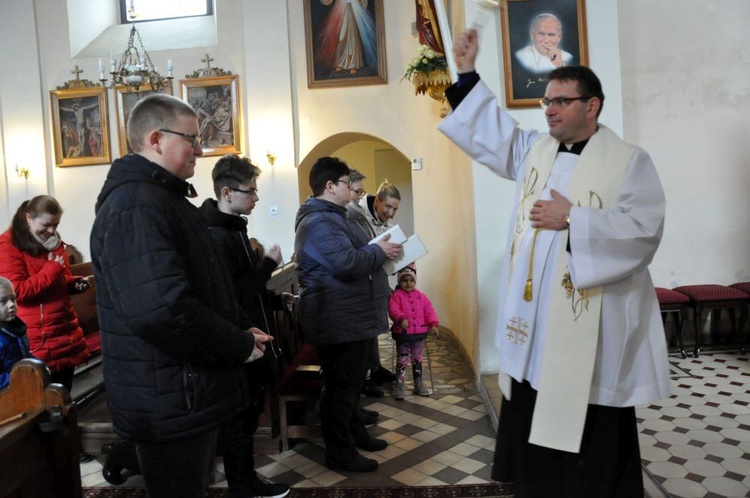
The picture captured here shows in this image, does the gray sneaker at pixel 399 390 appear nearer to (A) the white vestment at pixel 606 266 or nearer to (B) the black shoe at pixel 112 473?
(B) the black shoe at pixel 112 473

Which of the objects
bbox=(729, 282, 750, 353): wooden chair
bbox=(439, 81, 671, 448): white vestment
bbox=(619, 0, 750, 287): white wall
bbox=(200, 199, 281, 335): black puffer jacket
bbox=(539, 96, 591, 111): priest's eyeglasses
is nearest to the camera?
bbox=(439, 81, 671, 448): white vestment

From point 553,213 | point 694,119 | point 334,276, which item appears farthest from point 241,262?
point 694,119

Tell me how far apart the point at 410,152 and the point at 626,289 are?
23.2 ft

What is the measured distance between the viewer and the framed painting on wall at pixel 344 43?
9016 millimetres

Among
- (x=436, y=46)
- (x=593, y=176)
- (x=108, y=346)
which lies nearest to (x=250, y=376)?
(x=108, y=346)

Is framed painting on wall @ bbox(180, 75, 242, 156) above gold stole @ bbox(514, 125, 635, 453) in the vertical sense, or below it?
above

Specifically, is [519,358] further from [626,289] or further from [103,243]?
[103,243]

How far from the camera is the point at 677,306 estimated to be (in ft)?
17.9

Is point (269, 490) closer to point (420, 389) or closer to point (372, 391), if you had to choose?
point (372, 391)

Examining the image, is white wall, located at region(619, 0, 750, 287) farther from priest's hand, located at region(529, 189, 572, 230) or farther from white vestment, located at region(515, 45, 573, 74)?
priest's hand, located at region(529, 189, 572, 230)

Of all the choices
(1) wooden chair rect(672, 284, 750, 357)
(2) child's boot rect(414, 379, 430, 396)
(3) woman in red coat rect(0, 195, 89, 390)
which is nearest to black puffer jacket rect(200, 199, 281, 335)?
(3) woman in red coat rect(0, 195, 89, 390)

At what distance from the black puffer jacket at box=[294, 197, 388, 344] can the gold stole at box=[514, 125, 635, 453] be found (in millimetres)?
1180

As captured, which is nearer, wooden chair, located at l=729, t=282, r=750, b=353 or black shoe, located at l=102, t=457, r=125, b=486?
black shoe, located at l=102, t=457, r=125, b=486

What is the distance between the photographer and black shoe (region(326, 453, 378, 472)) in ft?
10.9
